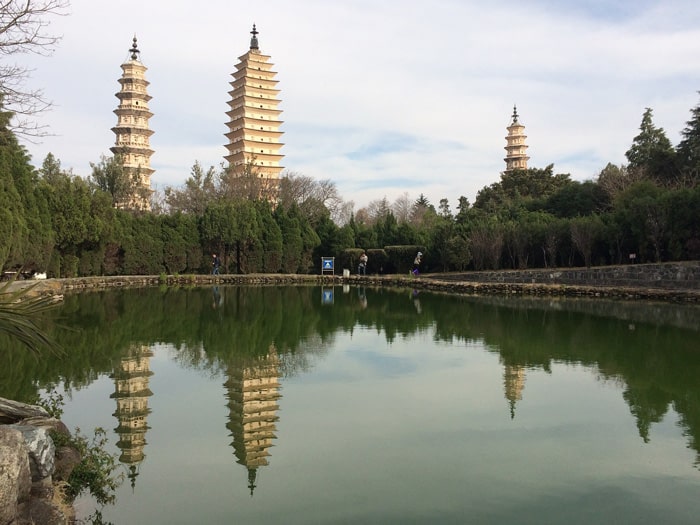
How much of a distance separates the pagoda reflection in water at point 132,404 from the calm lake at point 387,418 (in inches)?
1.2

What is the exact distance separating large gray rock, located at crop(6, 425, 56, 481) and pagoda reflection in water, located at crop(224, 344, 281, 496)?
4.46ft

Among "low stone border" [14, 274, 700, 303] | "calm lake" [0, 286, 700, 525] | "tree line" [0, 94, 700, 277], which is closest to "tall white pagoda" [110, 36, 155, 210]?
"tree line" [0, 94, 700, 277]

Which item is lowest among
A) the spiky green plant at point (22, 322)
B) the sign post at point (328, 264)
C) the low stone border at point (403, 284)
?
the low stone border at point (403, 284)

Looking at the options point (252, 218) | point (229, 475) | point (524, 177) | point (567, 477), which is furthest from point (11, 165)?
point (524, 177)

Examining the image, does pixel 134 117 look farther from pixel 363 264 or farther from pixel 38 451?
pixel 38 451

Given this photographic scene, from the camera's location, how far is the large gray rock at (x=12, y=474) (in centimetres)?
328

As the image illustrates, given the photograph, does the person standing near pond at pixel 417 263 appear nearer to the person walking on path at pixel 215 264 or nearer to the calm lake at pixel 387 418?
the person walking on path at pixel 215 264

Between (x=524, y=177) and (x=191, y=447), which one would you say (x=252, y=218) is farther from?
(x=191, y=447)

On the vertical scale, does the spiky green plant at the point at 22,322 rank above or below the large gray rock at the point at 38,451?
above

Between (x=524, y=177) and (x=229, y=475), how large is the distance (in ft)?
136

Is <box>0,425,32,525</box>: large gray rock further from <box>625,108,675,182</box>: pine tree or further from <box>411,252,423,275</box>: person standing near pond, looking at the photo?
<box>625,108,675,182</box>: pine tree

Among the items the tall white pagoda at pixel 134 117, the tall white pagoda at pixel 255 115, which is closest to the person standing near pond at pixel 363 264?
the tall white pagoda at pixel 255 115

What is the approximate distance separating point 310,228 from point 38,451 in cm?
2793

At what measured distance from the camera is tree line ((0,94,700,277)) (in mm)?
20359
